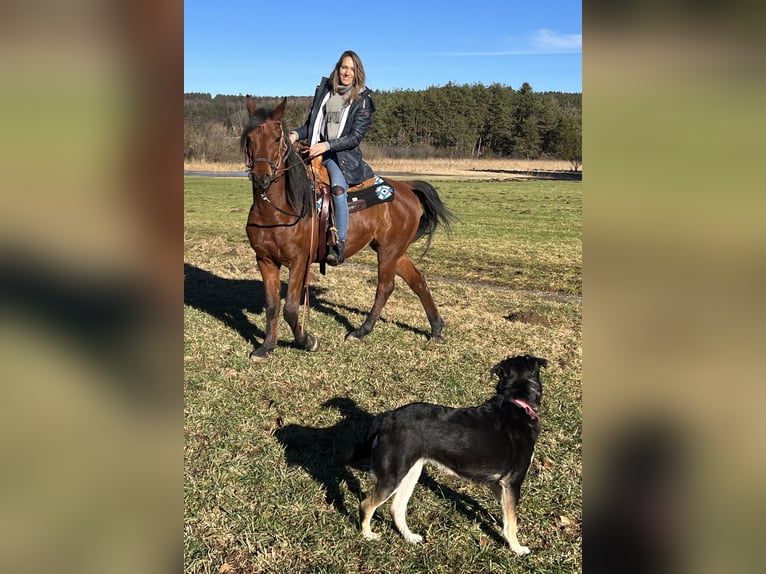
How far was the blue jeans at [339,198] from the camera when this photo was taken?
24.4 ft

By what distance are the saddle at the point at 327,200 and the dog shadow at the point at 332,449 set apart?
2.27 metres

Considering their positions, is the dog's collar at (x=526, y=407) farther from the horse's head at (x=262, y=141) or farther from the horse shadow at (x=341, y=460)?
the horse's head at (x=262, y=141)

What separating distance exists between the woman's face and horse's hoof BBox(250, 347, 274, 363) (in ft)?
11.0

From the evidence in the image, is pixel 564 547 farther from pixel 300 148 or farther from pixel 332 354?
pixel 300 148

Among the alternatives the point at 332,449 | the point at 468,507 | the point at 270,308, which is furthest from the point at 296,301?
the point at 468,507

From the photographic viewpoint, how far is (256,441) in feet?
16.6

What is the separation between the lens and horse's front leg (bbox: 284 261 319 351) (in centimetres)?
707

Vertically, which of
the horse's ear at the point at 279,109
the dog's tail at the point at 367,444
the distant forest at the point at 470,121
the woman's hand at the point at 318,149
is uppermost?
the distant forest at the point at 470,121

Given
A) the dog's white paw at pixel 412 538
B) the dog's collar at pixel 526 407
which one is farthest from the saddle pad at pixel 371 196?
the dog's white paw at pixel 412 538

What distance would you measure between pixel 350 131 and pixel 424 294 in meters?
2.46

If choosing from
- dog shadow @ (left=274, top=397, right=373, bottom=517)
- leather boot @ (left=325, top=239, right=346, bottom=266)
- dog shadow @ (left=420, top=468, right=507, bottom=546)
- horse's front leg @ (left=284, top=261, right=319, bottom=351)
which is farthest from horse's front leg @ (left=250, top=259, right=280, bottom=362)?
dog shadow @ (left=420, top=468, right=507, bottom=546)

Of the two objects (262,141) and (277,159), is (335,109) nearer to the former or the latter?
(277,159)
